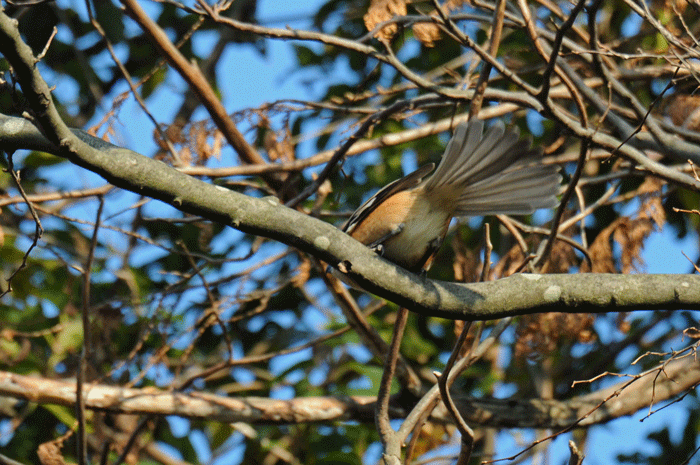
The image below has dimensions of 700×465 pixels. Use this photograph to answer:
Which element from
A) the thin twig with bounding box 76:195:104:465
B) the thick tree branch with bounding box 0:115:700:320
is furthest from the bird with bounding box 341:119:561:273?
the thin twig with bounding box 76:195:104:465

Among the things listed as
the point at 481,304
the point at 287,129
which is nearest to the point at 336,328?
the point at 287,129

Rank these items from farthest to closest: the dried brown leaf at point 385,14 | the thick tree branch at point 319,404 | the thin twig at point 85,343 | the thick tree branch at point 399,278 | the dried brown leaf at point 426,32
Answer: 1. the thick tree branch at point 319,404
2. the dried brown leaf at point 426,32
3. the dried brown leaf at point 385,14
4. the thin twig at point 85,343
5. the thick tree branch at point 399,278

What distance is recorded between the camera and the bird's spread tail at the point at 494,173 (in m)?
2.80

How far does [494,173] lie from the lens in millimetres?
3006

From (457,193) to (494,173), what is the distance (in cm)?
29

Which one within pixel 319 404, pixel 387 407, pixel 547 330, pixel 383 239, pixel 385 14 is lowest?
pixel 387 407

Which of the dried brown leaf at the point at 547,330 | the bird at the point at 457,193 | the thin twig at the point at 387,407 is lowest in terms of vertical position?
the thin twig at the point at 387,407

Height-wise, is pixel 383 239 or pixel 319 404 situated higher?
pixel 383 239

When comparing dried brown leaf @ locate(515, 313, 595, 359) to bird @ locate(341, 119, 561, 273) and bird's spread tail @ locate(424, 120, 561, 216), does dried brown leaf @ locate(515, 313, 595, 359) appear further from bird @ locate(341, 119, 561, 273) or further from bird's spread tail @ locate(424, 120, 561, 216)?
bird's spread tail @ locate(424, 120, 561, 216)

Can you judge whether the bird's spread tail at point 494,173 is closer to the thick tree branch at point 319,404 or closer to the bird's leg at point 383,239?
the bird's leg at point 383,239

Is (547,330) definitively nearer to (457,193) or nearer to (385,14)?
(457,193)

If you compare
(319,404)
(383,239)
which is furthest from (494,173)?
(319,404)

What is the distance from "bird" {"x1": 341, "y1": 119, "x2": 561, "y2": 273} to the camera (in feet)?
9.26

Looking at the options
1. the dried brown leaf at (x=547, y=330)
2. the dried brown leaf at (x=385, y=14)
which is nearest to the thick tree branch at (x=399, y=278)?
the dried brown leaf at (x=385, y=14)
